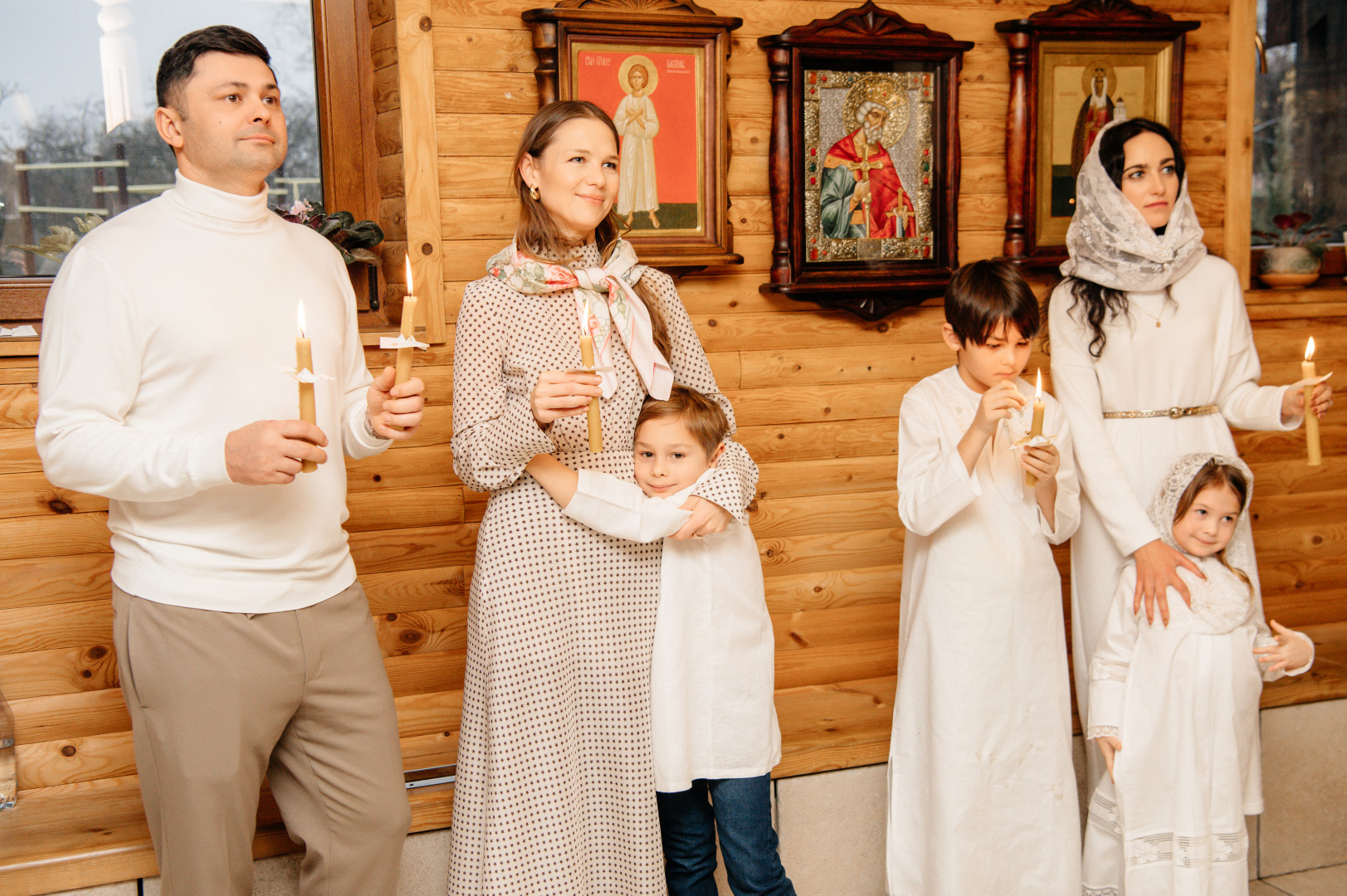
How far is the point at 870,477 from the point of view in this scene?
2.89 meters

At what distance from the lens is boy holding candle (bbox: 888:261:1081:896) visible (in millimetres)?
2189

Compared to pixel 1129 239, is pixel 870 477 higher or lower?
lower

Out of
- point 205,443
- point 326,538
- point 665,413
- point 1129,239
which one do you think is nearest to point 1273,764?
point 1129,239

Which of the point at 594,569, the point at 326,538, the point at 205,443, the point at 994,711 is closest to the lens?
the point at 205,443

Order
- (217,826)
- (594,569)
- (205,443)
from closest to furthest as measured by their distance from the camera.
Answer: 1. (205,443)
2. (217,826)
3. (594,569)

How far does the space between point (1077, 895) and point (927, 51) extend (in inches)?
77.7

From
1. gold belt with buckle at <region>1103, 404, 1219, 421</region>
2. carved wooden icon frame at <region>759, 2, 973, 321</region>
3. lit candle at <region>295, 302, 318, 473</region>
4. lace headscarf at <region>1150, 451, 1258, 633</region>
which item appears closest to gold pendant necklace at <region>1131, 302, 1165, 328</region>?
gold belt with buckle at <region>1103, 404, 1219, 421</region>

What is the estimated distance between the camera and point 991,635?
2.19 meters

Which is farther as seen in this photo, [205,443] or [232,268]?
[232,268]

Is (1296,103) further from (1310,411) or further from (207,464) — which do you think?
(207,464)

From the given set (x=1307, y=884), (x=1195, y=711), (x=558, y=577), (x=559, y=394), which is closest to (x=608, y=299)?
(x=559, y=394)

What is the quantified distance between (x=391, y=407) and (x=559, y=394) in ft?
0.86

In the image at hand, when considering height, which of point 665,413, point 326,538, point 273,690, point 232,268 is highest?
point 232,268

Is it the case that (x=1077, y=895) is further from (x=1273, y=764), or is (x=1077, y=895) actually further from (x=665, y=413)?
(x=665, y=413)
